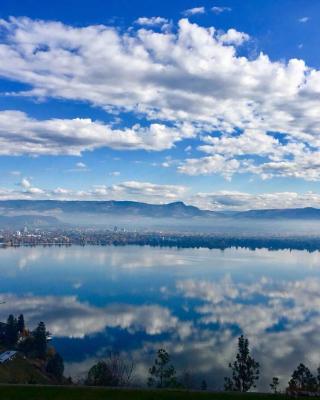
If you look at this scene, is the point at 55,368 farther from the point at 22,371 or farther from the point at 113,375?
the point at 113,375

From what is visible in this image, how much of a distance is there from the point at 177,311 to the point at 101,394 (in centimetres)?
3754

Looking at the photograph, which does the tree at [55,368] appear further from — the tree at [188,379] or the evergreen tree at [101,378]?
the tree at [188,379]

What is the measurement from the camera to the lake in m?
39.9

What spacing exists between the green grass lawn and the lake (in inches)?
492

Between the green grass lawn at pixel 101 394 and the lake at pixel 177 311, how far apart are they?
41.0 ft

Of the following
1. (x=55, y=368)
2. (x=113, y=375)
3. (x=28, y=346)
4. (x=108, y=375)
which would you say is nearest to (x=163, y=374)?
(x=113, y=375)

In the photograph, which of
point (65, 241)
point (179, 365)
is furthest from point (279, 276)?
point (65, 241)

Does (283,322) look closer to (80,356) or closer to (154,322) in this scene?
(154,322)

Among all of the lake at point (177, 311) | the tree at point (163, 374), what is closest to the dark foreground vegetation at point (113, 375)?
the tree at point (163, 374)

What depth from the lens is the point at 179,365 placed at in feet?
123

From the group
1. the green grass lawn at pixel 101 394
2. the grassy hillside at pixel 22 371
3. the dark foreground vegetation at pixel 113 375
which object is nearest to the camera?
the green grass lawn at pixel 101 394

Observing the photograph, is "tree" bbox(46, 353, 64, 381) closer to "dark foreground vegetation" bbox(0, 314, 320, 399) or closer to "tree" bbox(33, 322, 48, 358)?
"dark foreground vegetation" bbox(0, 314, 320, 399)

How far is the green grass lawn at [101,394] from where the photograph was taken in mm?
21188

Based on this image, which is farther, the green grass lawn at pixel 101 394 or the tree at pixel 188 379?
the tree at pixel 188 379
